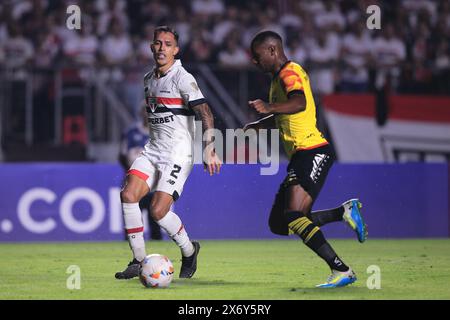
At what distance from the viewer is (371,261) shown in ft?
41.1

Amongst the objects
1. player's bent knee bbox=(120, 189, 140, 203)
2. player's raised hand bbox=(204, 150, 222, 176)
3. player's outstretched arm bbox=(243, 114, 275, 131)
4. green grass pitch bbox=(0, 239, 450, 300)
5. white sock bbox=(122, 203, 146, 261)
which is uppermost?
player's outstretched arm bbox=(243, 114, 275, 131)

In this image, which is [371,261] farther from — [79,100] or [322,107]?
[79,100]

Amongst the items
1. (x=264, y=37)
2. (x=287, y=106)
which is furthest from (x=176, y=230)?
(x=264, y=37)

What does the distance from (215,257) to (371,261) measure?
6.87 feet

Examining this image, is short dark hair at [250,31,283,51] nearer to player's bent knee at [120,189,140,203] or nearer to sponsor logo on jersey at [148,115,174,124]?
sponsor logo on jersey at [148,115,174,124]

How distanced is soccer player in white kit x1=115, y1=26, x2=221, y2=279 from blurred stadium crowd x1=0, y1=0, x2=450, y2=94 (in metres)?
7.39

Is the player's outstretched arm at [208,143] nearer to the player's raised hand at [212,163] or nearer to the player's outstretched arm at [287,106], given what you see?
the player's raised hand at [212,163]

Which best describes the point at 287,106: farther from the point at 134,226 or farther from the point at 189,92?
the point at 134,226

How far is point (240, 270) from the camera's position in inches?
449

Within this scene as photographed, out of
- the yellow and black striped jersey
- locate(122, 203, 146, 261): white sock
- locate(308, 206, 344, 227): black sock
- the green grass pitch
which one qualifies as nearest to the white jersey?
locate(122, 203, 146, 261): white sock

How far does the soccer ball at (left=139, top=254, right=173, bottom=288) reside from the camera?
9.49 metres

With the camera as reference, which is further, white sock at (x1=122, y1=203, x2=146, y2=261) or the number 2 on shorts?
the number 2 on shorts

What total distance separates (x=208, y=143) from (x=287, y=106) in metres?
1.12
